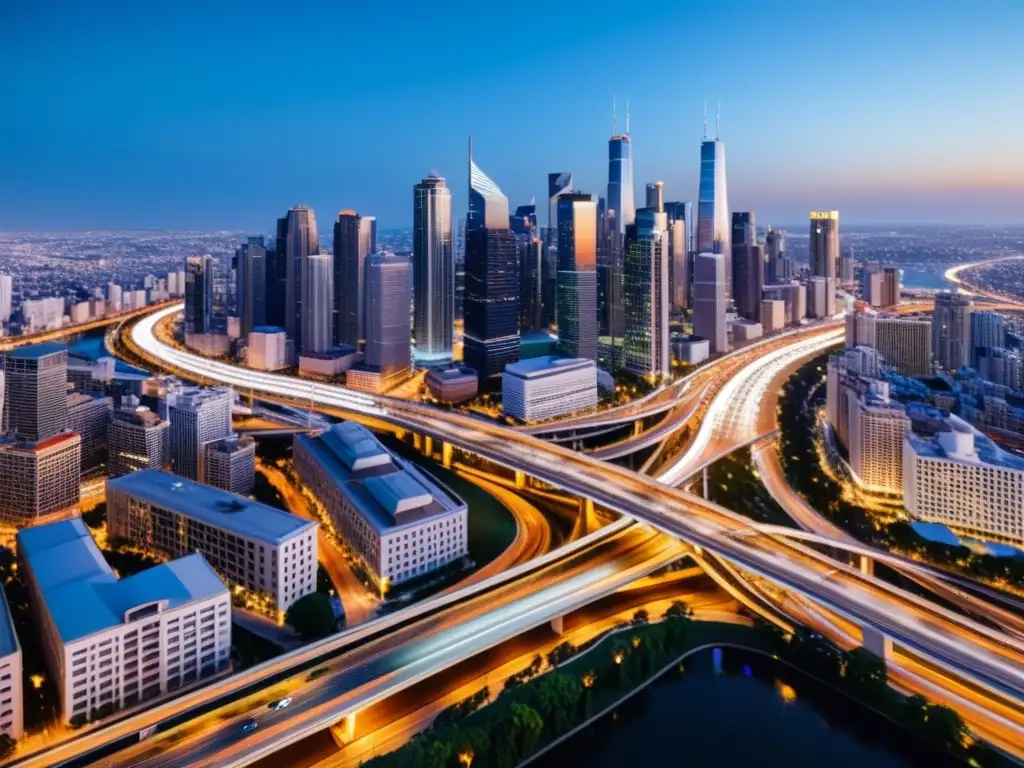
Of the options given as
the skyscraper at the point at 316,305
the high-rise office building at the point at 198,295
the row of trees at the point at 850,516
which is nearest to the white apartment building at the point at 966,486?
the row of trees at the point at 850,516

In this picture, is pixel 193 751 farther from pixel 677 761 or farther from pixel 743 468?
pixel 743 468

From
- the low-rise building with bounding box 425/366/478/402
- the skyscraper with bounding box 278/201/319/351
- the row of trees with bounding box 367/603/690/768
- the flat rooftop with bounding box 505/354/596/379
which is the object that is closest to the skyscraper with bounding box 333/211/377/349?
the skyscraper with bounding box 278/201/319/351

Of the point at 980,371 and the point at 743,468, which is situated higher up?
the point at 980,371

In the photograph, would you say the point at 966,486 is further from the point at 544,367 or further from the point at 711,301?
the point at 711,301

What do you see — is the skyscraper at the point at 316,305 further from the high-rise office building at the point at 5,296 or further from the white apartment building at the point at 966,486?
the white apartment building at the point at 966,486

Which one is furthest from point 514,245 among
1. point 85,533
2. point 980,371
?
point 85,533
